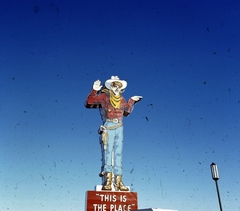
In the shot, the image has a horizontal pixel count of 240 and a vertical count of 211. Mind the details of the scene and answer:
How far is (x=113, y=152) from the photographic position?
1555cm

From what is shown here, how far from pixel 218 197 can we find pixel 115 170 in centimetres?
530

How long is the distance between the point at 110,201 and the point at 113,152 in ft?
7.91

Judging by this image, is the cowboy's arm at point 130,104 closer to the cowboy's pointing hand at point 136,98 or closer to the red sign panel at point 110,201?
the cowboy's pointing hand at point 136,98

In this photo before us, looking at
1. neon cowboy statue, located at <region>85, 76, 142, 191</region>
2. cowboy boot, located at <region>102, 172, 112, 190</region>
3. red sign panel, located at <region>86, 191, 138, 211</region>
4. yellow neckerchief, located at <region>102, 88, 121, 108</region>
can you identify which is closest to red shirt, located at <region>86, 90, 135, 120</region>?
neon cowboy statue, located at <region>85, 76, 142, 191</region>

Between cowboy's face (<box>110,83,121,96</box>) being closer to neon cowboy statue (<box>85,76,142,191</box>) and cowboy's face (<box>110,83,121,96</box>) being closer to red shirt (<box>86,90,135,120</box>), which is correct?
neon cowboy statue (<box>85,76,142,191</box>)

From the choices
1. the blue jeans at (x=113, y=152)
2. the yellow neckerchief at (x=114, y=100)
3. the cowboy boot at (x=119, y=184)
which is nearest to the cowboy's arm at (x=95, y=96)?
the yellow neckerchief at (x=114, y=100)

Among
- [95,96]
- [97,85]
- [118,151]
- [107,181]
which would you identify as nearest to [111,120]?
[95,96]

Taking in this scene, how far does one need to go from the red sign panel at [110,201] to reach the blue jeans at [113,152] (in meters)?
1.10

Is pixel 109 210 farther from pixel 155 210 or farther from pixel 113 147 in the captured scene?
pixel 155 210

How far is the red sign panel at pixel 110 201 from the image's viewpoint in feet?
46.2

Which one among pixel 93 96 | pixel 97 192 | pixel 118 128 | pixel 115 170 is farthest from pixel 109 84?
pixel 97 192

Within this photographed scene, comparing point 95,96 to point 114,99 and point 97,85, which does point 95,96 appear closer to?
point 97,85

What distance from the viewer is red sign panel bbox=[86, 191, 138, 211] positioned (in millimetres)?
14070

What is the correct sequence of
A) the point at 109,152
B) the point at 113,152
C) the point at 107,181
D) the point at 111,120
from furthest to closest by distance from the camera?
the point at 111,120, the point at 113,152, the point at 109,152, the point at 107,181
